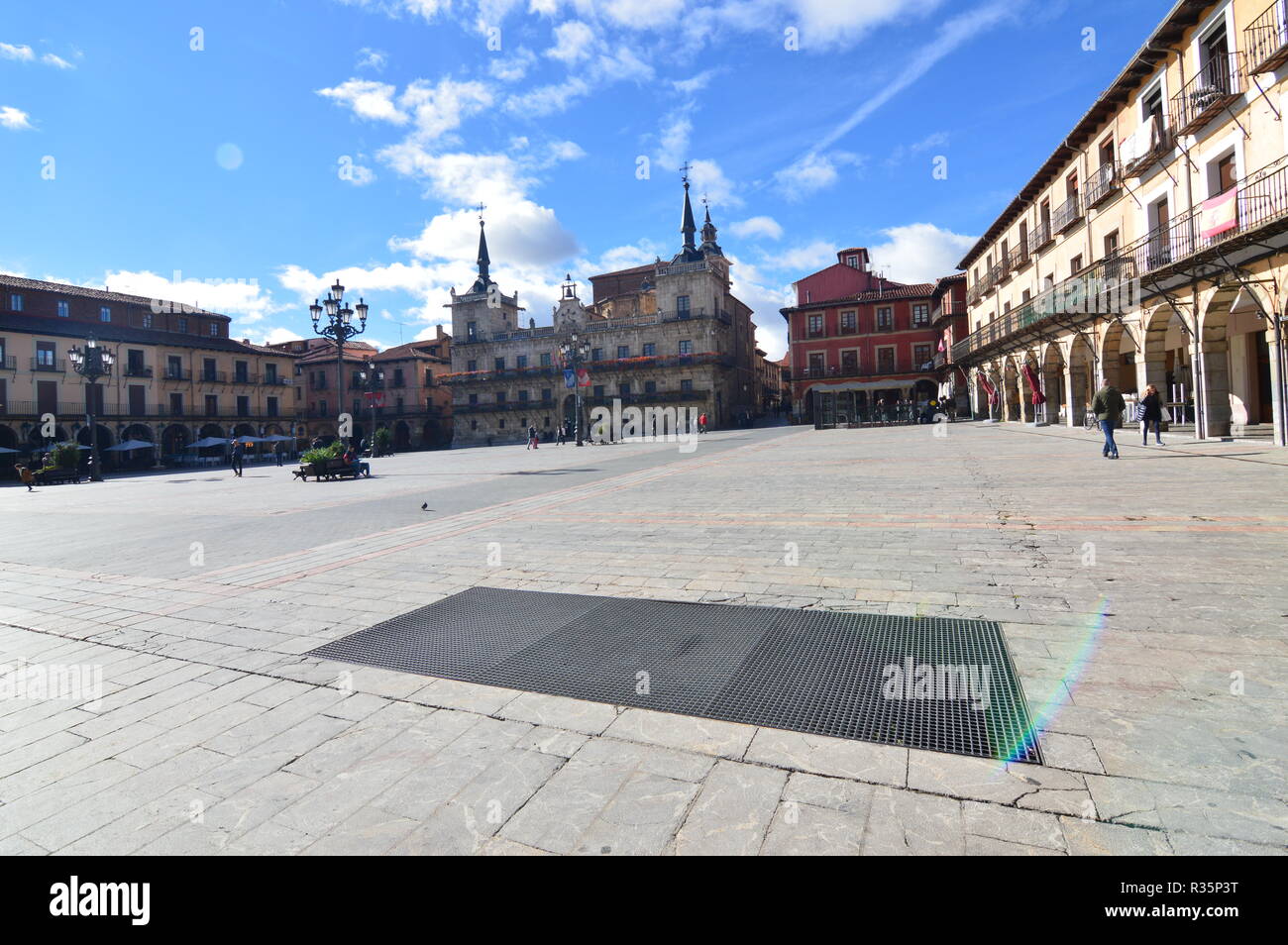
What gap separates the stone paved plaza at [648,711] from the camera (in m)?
2.16

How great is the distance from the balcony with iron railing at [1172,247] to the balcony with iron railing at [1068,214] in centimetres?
224

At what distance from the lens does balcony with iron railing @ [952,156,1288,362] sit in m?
12.7

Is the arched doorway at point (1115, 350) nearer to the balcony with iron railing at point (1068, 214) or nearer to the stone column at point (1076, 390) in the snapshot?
the stone column at point (1076, 390)

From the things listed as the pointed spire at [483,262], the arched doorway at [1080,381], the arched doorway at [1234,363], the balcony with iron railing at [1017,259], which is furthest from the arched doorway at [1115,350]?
the pointed spire at [483,262]

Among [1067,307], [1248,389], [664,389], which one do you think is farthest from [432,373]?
[1248,389]

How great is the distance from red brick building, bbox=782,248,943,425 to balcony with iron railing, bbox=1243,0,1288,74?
36393 mm

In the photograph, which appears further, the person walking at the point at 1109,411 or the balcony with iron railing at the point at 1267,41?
the person walking at the point at 1109,411

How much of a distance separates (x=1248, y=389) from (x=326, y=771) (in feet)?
75.2

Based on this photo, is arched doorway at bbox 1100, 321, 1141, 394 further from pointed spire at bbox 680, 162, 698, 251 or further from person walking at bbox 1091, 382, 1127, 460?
pointed spire at bbox 680, 162, 698, 251

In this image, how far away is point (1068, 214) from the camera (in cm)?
2303

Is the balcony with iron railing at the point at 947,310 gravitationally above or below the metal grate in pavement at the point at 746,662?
above

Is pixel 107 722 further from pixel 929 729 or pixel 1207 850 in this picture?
pixel 1207 850

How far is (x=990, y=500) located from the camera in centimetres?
885
